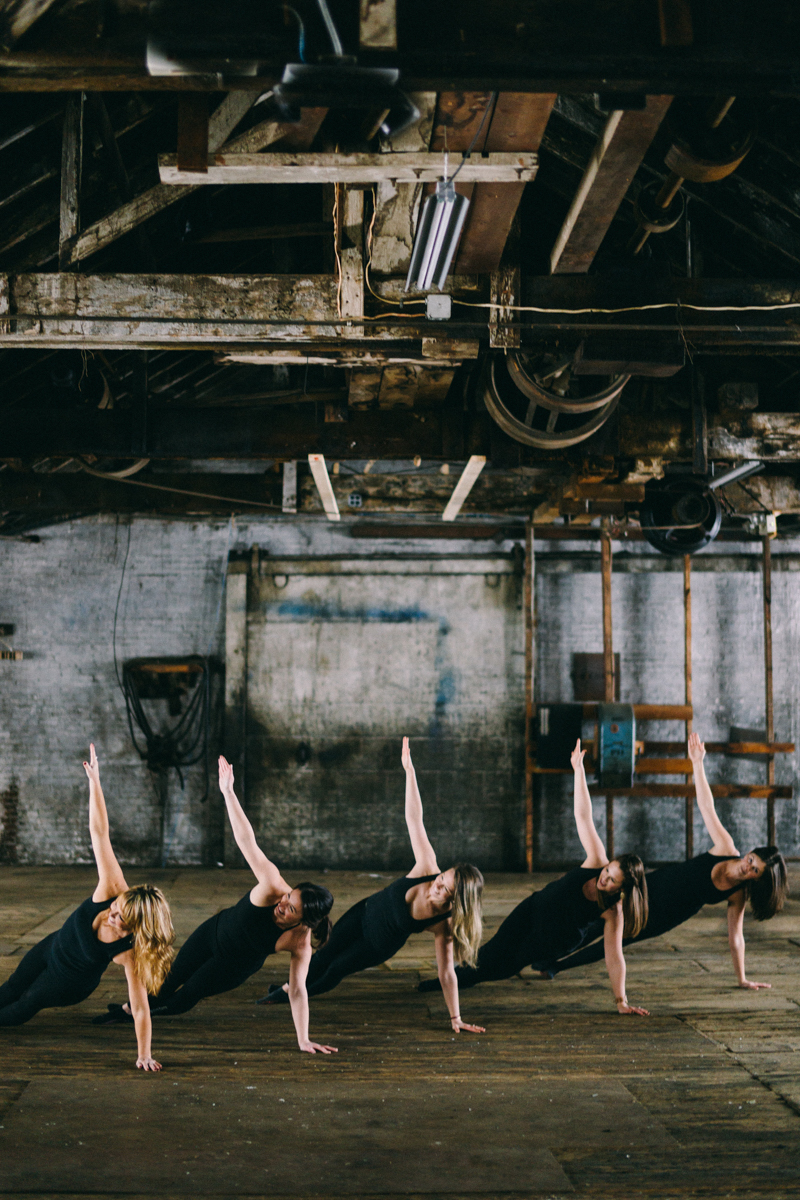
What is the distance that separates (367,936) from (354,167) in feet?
13.7

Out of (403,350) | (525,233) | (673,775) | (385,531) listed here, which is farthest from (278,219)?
(673,775)

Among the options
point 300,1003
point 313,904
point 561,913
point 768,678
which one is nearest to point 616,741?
point 768,678

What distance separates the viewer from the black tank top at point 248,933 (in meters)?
5.05

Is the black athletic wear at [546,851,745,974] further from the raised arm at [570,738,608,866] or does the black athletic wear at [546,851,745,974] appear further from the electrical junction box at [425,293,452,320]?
the electrical junction box at [425,293,452,320]

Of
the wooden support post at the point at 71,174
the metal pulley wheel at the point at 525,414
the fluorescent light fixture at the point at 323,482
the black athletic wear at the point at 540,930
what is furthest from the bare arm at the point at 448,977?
the wooden support post at the point at 71,174

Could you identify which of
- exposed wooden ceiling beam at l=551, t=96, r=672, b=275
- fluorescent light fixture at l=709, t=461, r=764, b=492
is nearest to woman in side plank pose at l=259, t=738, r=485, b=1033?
exposed wooden ceiling beam at l=551, t=96, r=672, b=275

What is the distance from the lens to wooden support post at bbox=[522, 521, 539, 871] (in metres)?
9.73

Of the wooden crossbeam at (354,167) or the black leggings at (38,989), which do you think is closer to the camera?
the wooden crossbeam at (354,167)

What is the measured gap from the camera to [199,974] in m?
5.32

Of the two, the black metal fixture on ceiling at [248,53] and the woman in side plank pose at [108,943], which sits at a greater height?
the black metal fixture on ceiling at [248,53]

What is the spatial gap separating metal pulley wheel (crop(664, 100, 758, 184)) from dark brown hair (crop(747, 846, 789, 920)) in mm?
4010

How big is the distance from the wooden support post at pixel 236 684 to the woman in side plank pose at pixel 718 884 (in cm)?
499

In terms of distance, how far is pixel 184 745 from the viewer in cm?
1019

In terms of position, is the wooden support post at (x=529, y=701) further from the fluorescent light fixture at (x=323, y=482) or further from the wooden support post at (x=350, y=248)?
the wooden support post at (x=350, y=248)
